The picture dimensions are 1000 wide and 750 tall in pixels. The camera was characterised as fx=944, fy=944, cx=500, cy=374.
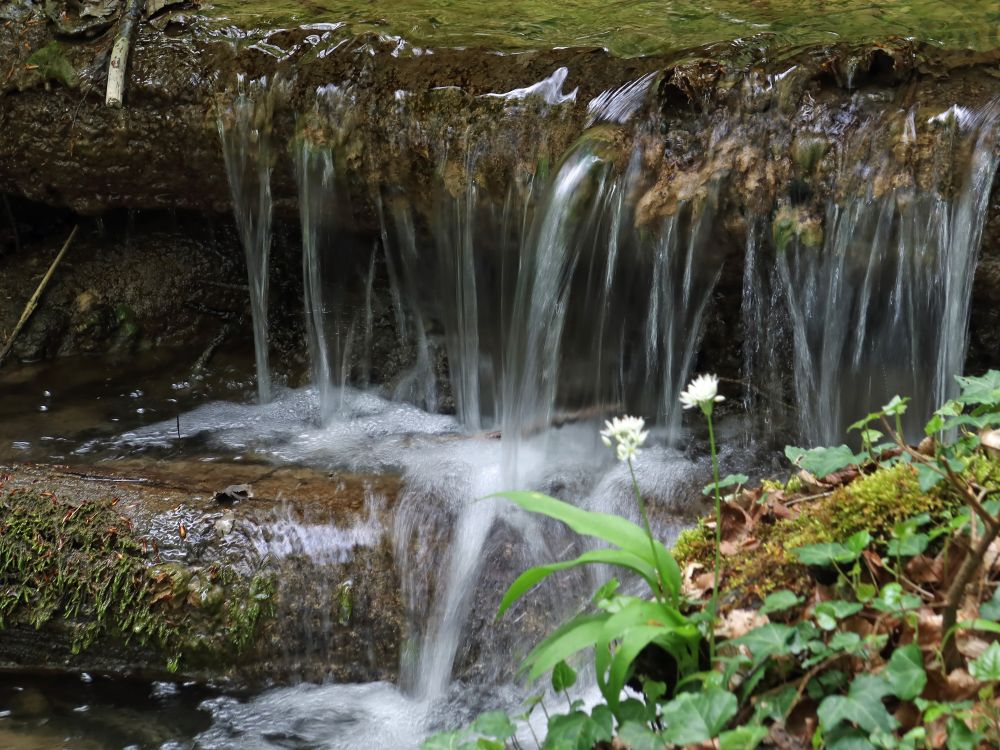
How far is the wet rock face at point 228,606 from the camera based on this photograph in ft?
11.7

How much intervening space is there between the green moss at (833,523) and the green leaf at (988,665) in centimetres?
44

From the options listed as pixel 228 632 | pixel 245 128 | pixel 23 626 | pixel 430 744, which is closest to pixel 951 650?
pixel 430 744

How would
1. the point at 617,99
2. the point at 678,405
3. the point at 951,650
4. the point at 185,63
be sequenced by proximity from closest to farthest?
the point at 951,650 → the point at 617,99 → the point at 678,405 → the point at 185,63

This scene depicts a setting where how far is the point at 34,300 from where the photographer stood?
602cm

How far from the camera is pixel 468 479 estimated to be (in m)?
4.27

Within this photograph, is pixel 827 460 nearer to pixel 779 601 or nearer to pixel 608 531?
pixel 779 601

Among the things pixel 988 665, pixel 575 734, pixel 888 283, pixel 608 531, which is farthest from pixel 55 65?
pixel 988 665

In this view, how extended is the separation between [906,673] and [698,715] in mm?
400

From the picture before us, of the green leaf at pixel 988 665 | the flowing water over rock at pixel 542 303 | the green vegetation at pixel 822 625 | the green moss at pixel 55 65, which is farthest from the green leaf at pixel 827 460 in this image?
the green moss at pixel 55 65

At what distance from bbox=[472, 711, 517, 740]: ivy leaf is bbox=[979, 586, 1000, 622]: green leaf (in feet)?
3.26

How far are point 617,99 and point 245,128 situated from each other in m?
2.00

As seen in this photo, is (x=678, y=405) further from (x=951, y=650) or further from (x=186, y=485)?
(x=951, y=650)

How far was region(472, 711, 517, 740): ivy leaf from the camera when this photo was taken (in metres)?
2.08

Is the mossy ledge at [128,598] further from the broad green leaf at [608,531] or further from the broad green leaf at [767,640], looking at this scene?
the broad green leaf at [767,640]
